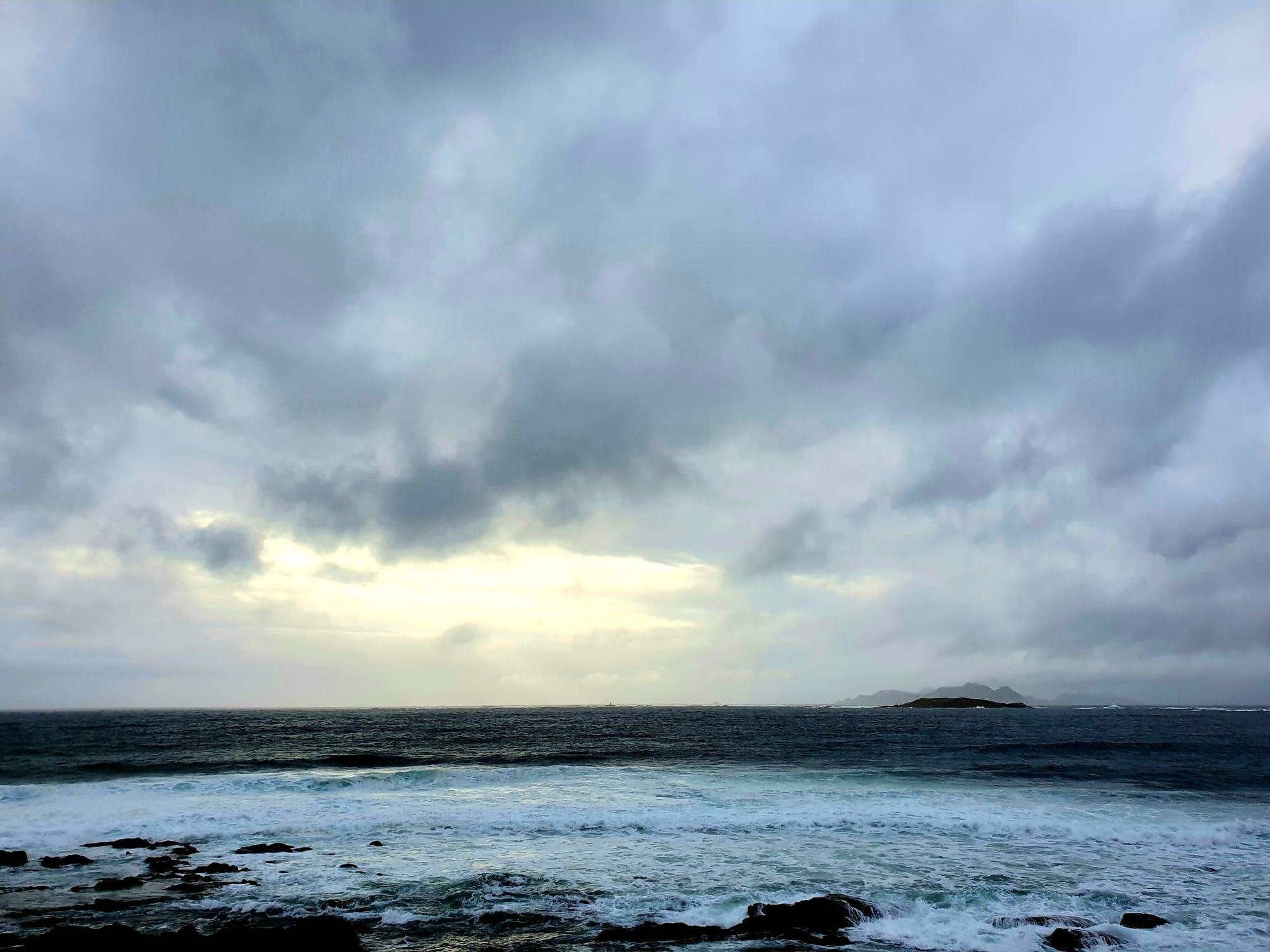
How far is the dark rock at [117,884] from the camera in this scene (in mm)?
21391

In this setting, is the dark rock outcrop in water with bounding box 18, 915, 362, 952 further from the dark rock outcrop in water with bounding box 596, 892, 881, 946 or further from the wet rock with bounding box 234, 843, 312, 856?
the wet rock with bounding box 234, 843, 312, 856

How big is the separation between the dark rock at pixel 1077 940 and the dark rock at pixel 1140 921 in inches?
48.8

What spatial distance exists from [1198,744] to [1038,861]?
197ft

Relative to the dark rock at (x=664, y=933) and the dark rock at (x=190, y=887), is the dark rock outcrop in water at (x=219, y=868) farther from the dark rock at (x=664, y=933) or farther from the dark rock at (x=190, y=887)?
the dark rock at (x=664, y=933)

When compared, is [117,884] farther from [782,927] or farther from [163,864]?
[782,927]

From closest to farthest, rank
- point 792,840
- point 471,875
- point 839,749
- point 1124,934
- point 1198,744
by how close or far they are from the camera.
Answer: point 1124,934
point 471,875
point 792,840
point 839,749
point 1198,744

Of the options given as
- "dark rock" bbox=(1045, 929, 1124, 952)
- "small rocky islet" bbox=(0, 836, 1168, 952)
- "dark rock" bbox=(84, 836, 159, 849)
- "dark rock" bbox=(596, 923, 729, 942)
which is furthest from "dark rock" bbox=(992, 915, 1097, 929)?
"dark rock" bbox=(84, 836, 159, 849)

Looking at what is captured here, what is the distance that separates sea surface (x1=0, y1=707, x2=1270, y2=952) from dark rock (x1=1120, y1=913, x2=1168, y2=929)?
0.30 meters

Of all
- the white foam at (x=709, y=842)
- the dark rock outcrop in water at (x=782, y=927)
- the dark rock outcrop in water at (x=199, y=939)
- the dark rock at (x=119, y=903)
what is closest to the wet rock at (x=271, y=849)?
the white foam at (x=709, y=842)

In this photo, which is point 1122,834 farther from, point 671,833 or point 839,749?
point 839,749

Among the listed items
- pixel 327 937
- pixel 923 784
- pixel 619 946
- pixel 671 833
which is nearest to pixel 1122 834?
pixel 923 784

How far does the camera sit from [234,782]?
40.9 metres

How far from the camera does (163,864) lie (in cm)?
2434

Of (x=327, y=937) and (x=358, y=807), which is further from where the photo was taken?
(x=358, y=807)
